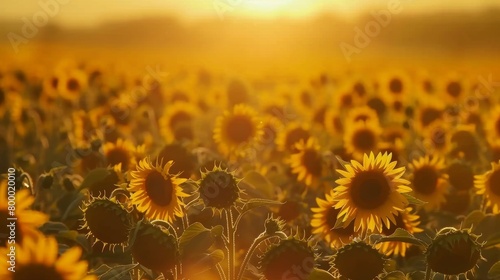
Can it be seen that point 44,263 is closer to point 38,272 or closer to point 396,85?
point 38,272

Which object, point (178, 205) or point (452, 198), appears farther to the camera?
point (452, 198)

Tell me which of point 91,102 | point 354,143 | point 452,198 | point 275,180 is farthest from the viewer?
point 91,102

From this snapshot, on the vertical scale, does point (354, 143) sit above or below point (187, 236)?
above

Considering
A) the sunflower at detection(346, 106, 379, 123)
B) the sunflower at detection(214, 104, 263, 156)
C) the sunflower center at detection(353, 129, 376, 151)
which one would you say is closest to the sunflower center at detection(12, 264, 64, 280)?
the sunflower at detection(214, 104, 263, 156)

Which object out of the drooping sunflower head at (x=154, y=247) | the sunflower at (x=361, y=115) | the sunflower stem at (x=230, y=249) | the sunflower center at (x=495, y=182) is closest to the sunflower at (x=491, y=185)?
the sunflower center at (x=495, y=182)

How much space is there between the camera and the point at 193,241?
3195 millimetres

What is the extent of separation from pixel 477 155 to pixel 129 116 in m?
4.25

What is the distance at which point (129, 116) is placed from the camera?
895 cm

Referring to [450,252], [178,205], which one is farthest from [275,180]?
[450,252]

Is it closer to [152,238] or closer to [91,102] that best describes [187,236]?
[152,238]

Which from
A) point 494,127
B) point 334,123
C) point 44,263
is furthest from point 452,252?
point 334,123

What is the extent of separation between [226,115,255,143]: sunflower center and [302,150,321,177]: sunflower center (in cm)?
99

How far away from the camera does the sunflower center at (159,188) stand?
3.52 m

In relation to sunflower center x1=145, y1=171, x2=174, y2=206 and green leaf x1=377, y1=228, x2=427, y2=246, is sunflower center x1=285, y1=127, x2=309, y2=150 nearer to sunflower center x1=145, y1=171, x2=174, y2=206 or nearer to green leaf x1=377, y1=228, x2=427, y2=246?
sunflower center x1=145, y1=171, x2=174, y2=206
